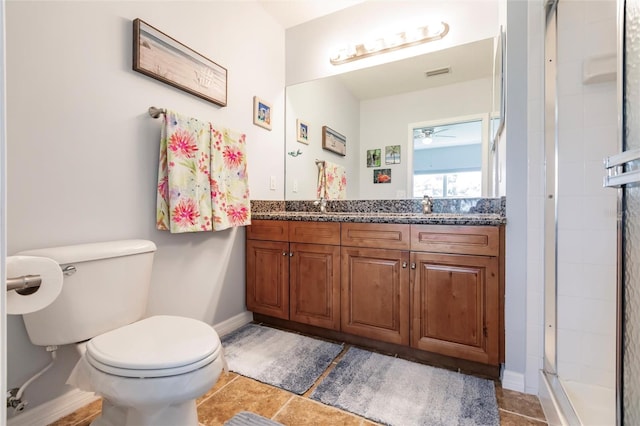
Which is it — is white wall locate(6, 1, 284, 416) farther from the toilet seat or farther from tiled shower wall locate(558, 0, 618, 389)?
tiled shower wall locate(558, 0, 618, 389)

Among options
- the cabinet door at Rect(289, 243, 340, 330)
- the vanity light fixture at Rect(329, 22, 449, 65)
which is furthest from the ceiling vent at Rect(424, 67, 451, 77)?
the cabinet door at Rect(289, 243, 340, 330)

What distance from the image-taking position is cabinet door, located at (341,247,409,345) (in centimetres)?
164

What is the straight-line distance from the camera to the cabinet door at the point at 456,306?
1.45 metres

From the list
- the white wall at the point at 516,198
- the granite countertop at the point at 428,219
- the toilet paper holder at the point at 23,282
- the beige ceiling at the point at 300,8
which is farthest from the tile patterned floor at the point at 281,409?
the beige ceiling at the point at 300,8

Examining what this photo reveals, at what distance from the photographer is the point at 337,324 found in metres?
1.83

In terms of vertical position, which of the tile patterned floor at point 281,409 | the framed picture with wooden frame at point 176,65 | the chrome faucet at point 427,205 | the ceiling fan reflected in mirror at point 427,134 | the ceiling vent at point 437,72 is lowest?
the tile patterned floor at point 281,409

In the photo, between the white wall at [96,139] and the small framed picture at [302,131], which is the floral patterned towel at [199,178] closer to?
the white wall at [96,139]

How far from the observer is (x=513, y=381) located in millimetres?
1417

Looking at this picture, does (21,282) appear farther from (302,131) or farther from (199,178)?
(302,131)

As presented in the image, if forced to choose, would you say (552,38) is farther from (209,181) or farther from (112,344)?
(112,344)

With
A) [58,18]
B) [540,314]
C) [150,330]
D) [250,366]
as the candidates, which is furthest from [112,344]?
[540,314]

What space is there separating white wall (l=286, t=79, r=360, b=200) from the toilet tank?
144 centimetres

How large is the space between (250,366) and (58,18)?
179cm

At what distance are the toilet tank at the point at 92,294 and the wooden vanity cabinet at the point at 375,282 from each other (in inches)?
42.1
